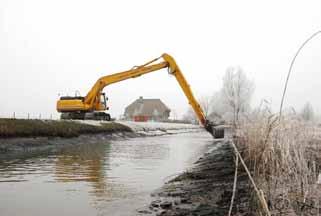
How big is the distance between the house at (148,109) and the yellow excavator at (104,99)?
2946 inches

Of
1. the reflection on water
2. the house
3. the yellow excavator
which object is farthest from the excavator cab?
the house

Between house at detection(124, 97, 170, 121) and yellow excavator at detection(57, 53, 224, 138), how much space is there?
7484 centimetres

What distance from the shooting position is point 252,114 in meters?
9.87

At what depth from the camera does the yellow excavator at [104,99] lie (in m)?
27.1

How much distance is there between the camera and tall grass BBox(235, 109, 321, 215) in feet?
14.3

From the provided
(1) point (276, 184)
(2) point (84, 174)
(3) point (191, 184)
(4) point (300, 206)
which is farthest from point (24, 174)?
(4) point (300, 206)

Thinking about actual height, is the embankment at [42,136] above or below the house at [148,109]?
below

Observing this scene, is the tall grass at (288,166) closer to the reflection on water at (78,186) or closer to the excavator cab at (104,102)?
the reflection on water at (78,186)

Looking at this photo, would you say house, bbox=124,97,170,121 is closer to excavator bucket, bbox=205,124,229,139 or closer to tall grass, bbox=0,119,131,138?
excavator bucket, bbox=205,124,229,139

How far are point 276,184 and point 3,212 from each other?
13.1 ft

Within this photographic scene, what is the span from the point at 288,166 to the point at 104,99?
28.5 meters

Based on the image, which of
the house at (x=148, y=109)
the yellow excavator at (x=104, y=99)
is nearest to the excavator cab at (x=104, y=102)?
the yellow excavator at (x=104, y=99)

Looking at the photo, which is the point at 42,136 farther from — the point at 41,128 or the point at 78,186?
the point at 78,186

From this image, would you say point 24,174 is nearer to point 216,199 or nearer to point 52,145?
point 216,199
